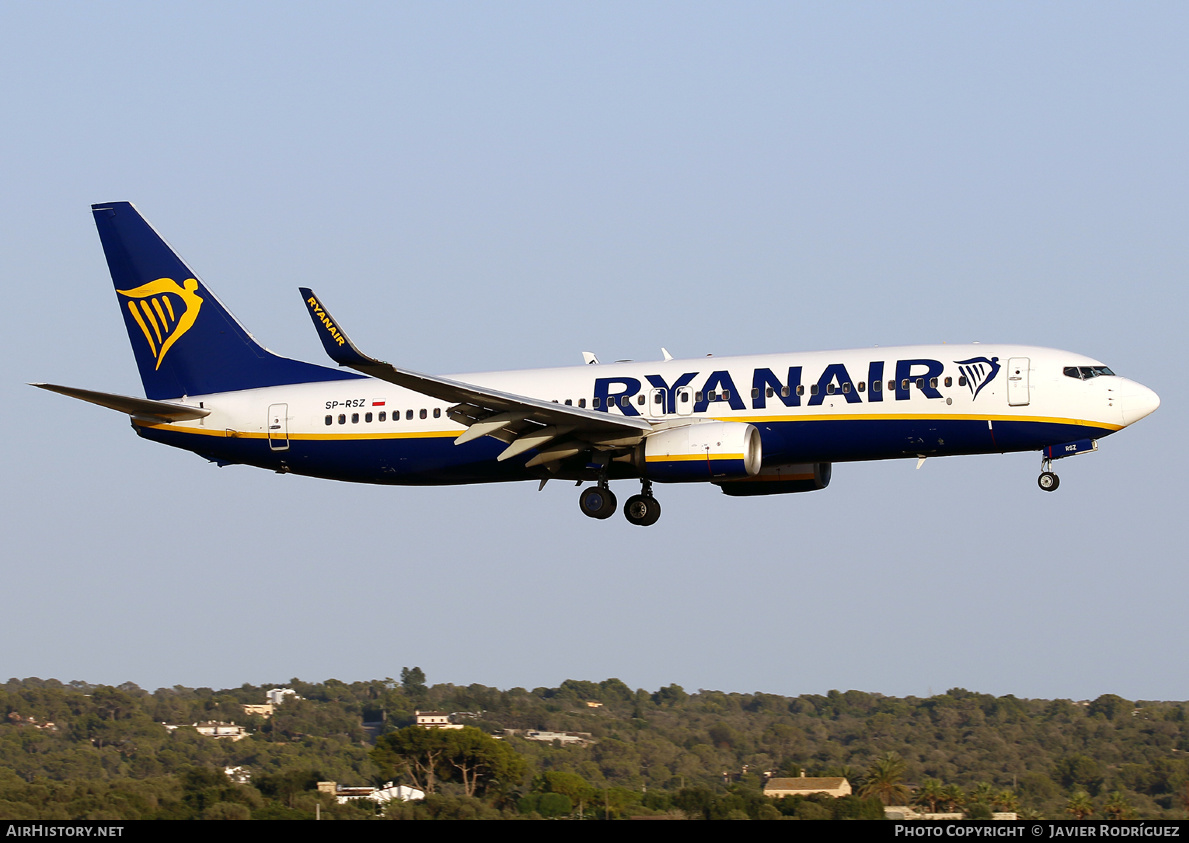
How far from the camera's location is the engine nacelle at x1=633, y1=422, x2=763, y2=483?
42.3 metres

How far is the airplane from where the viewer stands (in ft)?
138

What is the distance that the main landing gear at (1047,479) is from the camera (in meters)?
43.0

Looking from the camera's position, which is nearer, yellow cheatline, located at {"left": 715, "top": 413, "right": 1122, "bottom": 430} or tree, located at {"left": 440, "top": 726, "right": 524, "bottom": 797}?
yellow cheatline, located at {"left": 715, "top": 413, "right": 1122, "bottom": 430}

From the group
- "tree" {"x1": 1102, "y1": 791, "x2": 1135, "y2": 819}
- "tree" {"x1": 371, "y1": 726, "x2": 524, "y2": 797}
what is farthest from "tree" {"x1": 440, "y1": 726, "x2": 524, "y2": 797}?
"tree" {"x1": 1102, "y1": 791, "x2": 1135, "y2": 819}

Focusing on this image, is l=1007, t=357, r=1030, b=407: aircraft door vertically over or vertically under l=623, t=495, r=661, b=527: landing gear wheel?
over

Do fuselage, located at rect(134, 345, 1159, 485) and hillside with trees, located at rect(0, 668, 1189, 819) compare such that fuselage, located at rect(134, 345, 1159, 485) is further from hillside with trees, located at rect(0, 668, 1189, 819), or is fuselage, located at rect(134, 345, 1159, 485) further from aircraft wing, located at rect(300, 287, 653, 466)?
hillside with trees, located at rect(0, 668, 1189, 819)

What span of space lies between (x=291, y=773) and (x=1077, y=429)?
129 feet

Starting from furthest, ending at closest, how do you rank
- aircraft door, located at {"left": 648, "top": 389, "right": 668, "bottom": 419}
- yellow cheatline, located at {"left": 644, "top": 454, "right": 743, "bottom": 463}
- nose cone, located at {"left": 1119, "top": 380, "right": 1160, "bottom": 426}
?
aircraft door, located at {"left": 648, "top": 389, "right": 668, "bottom": 419} < yellow cheatline, located at {"left": 644, "top": 454, "right": 743, "bottom": 463} < nose cone, located at {"left": 1119, "top": 380, "right": 1160, "bottom": 426}

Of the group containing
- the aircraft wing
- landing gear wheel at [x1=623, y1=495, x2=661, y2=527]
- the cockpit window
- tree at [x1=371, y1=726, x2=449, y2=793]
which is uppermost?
the cockpit window

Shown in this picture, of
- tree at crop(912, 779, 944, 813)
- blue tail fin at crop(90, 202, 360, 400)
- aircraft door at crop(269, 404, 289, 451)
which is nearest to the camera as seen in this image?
aircraft door at crop(269, 404, 289, 451)

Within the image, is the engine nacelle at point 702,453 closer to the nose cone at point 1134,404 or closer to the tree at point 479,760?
the nose cone at point 1134,404

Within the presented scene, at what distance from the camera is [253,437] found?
162ft

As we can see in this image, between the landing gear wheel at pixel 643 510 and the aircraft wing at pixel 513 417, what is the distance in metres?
2.95

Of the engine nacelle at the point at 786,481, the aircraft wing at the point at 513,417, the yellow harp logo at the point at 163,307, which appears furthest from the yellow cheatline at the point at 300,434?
the engine nacelle at the point at 786,481
